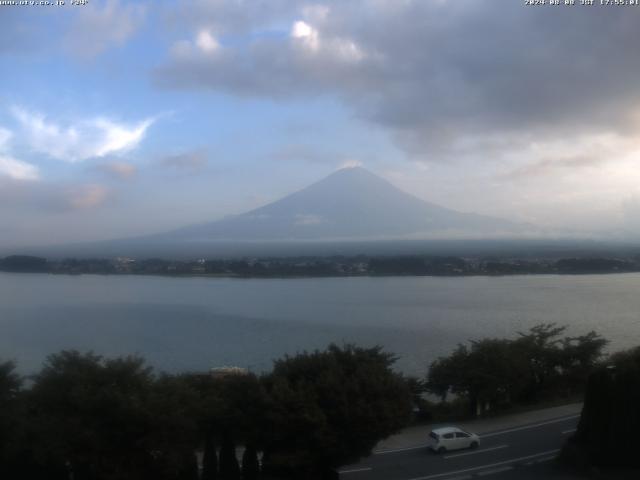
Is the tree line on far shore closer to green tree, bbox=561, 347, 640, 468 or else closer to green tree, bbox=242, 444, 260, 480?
green tree, bbox=242, 444, 260, 480

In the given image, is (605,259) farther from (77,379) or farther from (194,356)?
(77,379)

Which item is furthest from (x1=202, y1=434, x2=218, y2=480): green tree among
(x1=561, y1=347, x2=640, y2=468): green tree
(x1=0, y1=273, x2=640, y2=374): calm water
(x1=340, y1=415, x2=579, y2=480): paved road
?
(x1=0, y1=273, x2=640, y2=374): calm water

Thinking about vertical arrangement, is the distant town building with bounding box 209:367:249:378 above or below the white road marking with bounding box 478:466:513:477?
above

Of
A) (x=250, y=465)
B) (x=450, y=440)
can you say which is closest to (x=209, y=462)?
(x=250, y=465)

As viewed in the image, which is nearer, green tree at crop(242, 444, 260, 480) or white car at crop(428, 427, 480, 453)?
green tree at crop(242, 444, 260, 480)

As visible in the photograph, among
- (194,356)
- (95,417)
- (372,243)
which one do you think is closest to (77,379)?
(95,417)

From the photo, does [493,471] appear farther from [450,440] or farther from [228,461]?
[228,461]
